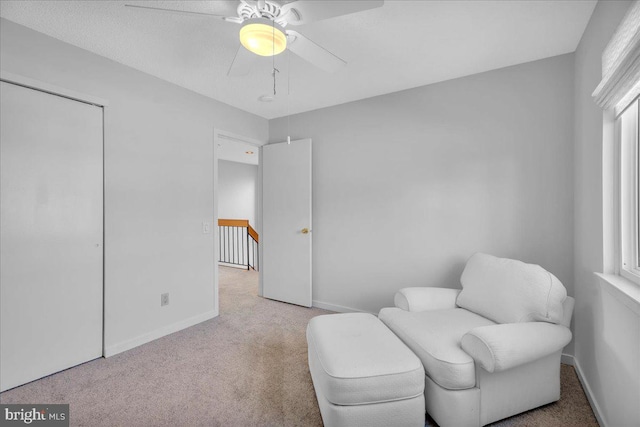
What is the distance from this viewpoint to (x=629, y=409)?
126cm

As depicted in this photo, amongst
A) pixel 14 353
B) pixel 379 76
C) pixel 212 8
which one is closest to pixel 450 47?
pixel 379 76

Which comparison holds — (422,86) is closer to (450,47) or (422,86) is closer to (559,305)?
(450,47)

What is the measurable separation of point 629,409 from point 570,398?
66cm

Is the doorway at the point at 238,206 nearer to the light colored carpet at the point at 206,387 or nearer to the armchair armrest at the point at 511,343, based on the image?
the light colored carpet at the point at 206,387

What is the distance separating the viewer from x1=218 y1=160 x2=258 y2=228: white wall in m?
7.09

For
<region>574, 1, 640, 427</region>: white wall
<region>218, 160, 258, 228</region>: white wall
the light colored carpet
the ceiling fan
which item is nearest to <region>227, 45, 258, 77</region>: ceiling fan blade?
the ceiling fan

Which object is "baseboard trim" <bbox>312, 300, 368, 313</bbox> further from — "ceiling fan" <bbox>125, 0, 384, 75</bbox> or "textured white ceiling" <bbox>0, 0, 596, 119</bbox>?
"ceiling fan" <bbox>125, 0, 384, 75</bbox>

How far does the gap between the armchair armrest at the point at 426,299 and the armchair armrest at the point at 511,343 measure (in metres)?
0.60

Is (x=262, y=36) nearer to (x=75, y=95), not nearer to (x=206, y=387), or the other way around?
(x=75, y=95)

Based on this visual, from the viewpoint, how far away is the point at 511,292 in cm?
187

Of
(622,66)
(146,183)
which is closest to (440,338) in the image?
(622,66)

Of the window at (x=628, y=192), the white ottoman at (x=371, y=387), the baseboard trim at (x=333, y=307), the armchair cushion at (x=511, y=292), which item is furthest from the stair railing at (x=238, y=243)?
the window at (x=628, y=192)

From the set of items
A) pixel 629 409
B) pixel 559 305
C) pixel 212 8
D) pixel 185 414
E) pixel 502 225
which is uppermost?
pixel 212 8

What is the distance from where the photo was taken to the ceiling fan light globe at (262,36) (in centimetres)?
141
